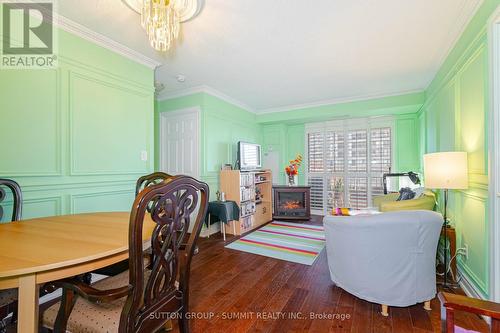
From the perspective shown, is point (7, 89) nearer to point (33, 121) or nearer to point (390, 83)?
point (33, 121)

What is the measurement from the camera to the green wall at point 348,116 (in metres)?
4.09

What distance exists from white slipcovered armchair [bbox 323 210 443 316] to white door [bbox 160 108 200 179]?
2721 millimetres

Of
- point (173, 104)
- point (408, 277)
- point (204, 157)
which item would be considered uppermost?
point (173, 104)

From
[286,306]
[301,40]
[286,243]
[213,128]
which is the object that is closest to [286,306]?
[286,306]

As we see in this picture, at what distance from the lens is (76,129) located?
2180 millimetres

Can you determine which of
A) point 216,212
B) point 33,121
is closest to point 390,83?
point 216,212

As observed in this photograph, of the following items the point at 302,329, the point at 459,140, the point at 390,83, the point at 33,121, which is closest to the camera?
the point at 302,329

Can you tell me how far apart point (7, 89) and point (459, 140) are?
409 centimetres

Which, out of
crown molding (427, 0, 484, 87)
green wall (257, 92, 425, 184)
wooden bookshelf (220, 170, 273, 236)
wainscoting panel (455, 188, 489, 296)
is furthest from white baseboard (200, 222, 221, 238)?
crown molding (427, 0, 484, 87)

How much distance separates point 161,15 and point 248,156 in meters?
3.01

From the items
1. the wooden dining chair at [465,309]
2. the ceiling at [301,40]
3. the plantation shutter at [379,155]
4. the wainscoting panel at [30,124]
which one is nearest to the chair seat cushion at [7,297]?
the wainscoting panel at [30,124]

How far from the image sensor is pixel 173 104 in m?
4.16

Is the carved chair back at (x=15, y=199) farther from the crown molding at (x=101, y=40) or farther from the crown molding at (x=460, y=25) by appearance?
the crown molding at (x=460, y=25)

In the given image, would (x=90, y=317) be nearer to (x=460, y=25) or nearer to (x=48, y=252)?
(x=48, y=252)
